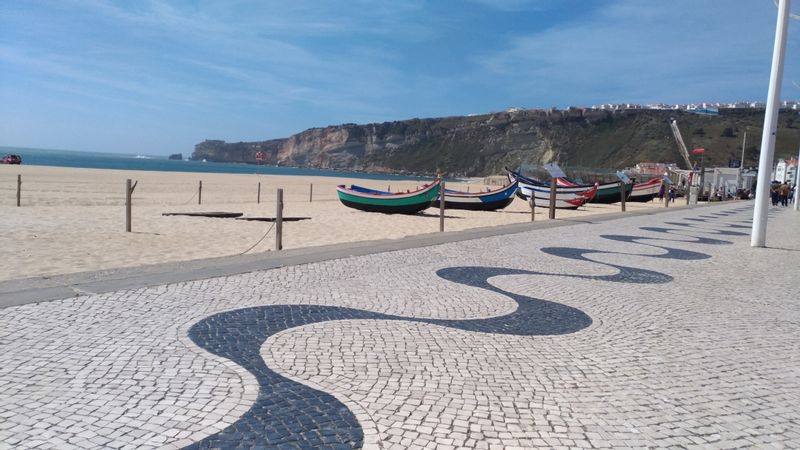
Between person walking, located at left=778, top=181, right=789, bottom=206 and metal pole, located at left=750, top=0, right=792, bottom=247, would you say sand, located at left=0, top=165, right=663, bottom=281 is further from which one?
person walking, located at left=778, top=181, right=789, bottom=206

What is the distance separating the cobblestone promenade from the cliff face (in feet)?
269

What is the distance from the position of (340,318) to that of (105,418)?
2755mm

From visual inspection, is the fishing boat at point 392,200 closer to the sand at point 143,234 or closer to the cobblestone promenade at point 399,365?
the sand at point 143,234

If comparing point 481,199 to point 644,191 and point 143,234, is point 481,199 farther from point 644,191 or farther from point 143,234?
point 644,191

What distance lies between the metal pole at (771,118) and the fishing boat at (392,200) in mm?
10689

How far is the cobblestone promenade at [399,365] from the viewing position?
3451mm

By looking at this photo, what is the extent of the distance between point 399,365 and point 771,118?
1284 cm

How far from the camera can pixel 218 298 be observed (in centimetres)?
661

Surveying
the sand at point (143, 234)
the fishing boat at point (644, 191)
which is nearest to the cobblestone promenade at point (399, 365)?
the sand at point (143, 234)

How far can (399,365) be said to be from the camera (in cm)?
460

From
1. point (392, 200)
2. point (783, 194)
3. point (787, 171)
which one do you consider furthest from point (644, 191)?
point (787, 171)

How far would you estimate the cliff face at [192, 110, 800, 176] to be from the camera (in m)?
99.7

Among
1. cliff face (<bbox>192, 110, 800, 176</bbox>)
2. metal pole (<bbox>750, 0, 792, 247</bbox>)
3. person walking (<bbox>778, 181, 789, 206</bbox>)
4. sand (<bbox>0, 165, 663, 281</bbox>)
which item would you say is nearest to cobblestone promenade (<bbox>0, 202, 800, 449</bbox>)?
sand (<bbox>0, 165, 663, 281</bbox>)

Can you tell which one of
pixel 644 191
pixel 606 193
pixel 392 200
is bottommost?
pixel 392 200
